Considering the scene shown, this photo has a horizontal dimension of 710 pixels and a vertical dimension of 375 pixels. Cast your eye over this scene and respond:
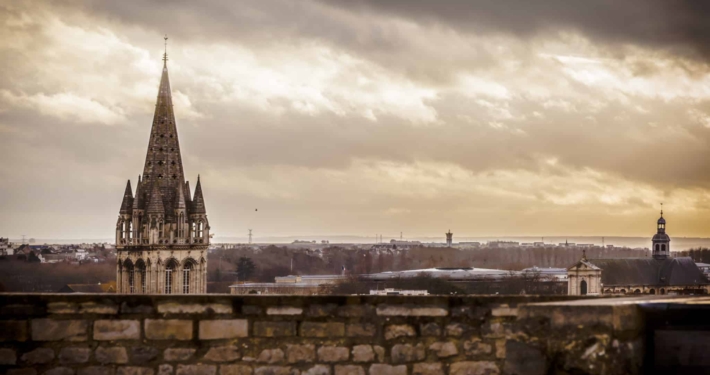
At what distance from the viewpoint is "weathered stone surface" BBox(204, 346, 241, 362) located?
262 inches

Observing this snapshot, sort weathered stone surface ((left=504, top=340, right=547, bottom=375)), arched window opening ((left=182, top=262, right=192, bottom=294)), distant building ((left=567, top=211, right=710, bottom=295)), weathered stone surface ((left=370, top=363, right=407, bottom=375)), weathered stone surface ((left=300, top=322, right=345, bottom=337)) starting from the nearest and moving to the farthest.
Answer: weathered stone surface ((left=504, top=340, right=547, bottom=375)) → weathered stone surface ((left=370, top=363, right=407, bottom=375)) → weathered stone surface ((left=300, top=322, right=345, bottom=337)) → arched window opening ((left=182, top=262, right=192, bottom=294)) → distant building ((left=567, top=211, right=710, bottom=295))

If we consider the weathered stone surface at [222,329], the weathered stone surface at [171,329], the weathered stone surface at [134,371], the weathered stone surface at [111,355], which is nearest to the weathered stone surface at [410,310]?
the weathered stone surface at [222,329]

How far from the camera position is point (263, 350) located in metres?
6.69

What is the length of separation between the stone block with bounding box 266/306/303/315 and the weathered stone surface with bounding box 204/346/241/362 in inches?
13.9

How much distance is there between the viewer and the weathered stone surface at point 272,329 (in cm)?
671

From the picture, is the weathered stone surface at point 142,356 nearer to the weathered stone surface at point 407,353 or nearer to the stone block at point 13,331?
the stone block at point 13,331

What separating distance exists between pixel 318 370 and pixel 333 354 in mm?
153

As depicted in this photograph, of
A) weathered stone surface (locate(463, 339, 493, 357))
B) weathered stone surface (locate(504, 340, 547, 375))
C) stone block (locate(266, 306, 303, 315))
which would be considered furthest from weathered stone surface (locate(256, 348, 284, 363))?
weathered stone surface (locate(504, 340, 547, 375))

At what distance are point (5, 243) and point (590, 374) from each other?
7348 cm

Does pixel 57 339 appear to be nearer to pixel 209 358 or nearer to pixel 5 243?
pixel 209 358

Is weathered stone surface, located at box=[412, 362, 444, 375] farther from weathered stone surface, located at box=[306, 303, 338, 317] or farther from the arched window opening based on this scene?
the arched window opening

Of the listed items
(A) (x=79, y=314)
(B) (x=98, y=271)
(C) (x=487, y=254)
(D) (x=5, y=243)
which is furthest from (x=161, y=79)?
(C) (x=487, y=254)

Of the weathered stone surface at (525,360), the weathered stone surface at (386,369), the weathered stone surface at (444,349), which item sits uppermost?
the weathered stone surface at (525,360)

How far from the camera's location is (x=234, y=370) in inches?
262
